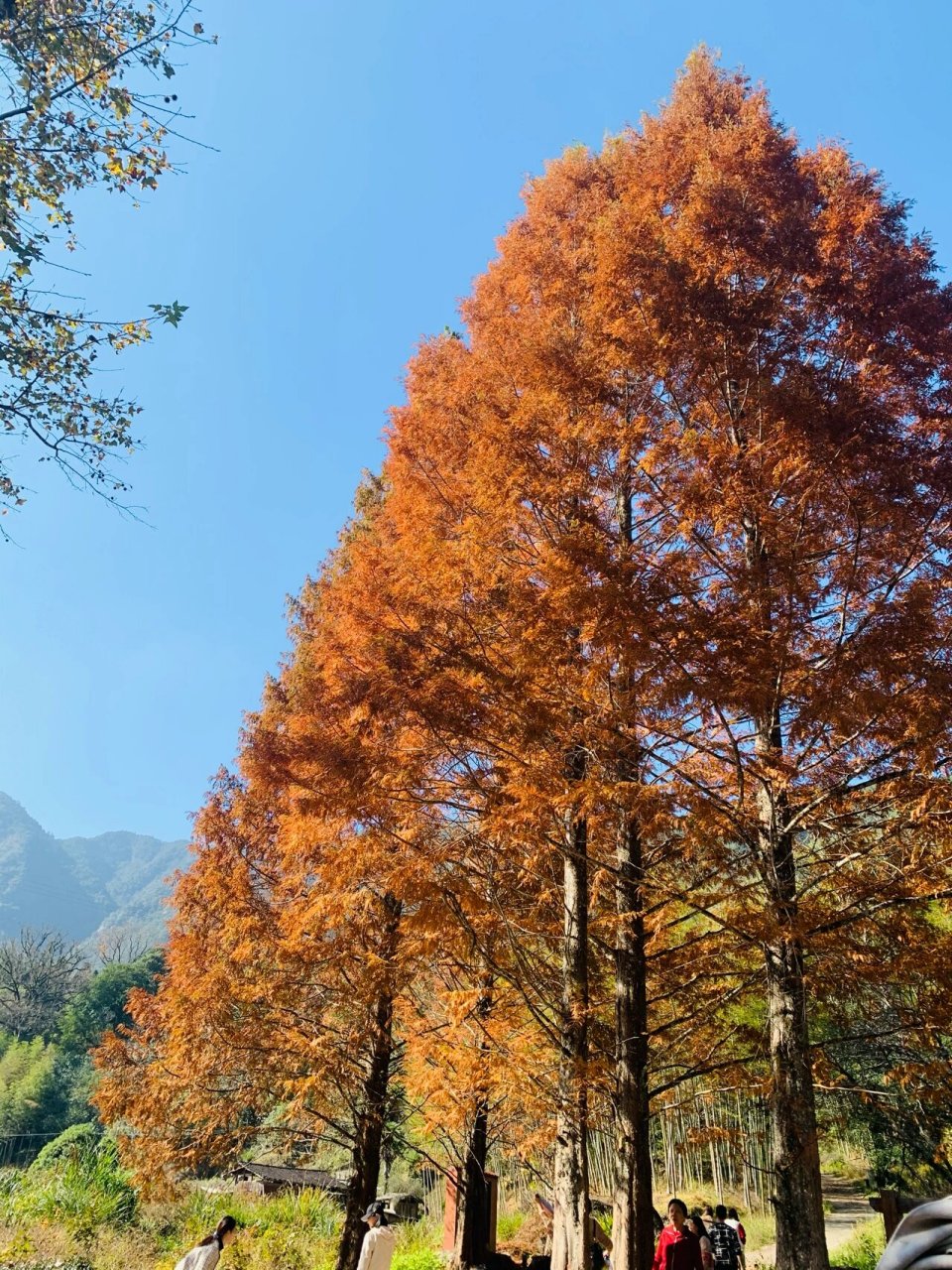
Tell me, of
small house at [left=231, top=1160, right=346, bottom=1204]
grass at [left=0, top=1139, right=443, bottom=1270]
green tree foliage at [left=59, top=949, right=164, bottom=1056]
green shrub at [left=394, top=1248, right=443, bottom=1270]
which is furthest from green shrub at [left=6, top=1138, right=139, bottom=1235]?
green tree foliage at [left=59, top=949, right=164, bottom=1056]

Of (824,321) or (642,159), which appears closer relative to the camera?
(824,321)

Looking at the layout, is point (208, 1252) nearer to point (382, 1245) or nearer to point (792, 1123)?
point (382, 1245)

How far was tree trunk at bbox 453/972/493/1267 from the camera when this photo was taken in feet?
32.2

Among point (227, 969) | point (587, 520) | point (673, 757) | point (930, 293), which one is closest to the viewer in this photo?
point (930, 293)

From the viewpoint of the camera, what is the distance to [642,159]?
847 centimetres

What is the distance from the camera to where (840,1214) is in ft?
64.4

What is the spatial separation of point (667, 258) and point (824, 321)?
1608mm

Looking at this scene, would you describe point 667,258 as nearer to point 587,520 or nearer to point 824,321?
point 824,321

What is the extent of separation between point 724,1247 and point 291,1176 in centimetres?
1775

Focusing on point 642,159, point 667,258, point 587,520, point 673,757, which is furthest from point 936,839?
point 642,159

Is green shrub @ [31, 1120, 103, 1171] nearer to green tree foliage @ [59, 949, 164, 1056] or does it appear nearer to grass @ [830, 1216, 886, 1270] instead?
grass @ [830, 1216, 886, 1270]

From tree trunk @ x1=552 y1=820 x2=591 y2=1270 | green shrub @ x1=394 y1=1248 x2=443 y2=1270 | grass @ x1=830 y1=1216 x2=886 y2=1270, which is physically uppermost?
tree trunk @ x1=552 y1=820 x2=591 y2=1270

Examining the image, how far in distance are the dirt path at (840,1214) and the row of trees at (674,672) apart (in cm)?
1033

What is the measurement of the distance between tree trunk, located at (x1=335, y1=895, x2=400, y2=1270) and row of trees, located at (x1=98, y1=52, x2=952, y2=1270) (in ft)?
4.26
